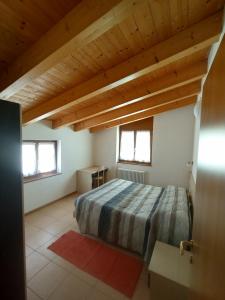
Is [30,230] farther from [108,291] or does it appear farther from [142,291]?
[142,291]

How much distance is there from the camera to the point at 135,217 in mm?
2189

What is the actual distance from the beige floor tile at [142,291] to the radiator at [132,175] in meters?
2.75

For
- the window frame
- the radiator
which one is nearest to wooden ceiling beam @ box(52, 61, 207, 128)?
the window frame

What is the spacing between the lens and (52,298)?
1615mm

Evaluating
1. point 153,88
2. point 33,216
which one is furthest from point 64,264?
point 153,88

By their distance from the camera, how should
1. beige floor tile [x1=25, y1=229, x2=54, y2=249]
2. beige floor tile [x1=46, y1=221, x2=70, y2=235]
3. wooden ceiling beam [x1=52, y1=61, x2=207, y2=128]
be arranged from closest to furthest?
wooden ceiling beam [x1=52, y1=61, x2=207, y2=128] < beige floor tile [x1=25, y1=229, x2=54, y2=249] < beige floor tile [x1=46, y1=221, x2=70, y2=235]

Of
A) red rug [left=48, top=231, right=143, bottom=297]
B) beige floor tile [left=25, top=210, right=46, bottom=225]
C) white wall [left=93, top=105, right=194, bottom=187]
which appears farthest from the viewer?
white wall [left=93, top=105, right=194, bottom=187]

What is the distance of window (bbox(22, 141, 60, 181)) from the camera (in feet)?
11.0

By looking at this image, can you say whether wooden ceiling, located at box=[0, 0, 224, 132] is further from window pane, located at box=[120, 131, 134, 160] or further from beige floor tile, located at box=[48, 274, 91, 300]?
window pane, located at box=[120, 131, 134, 160]

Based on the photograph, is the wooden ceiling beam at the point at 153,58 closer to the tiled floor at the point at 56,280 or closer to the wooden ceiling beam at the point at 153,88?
the wooden ceiling beam at the point at 153,88

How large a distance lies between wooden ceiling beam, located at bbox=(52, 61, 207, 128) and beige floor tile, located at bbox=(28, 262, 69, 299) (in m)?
2.57

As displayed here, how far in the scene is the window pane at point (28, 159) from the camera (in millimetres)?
3291

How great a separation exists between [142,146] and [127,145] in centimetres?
50

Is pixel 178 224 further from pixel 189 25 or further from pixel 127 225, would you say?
pixel 189 25
